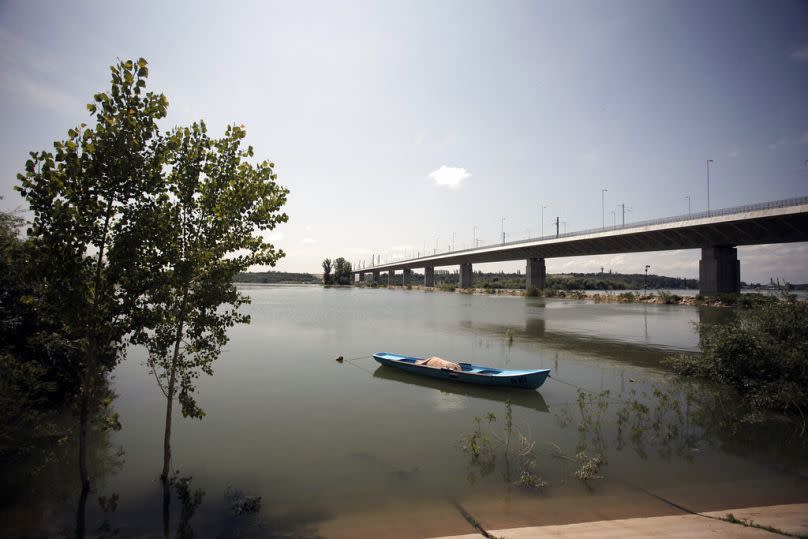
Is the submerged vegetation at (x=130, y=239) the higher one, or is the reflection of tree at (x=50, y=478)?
the submerged vegetation at (x=130, y=239)

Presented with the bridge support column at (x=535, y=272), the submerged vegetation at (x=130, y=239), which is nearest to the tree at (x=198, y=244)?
the submerged vegetation at (x=130, y=239)

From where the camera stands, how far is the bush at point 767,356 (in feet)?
43.1

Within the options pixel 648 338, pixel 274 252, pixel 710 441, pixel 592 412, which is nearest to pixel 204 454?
pixel 274 252

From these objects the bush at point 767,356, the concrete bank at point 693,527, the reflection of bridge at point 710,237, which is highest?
the reflection of bridge at point 710,237

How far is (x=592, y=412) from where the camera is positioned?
46.0ft

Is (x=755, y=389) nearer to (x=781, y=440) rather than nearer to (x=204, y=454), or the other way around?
(x=781, y=440)

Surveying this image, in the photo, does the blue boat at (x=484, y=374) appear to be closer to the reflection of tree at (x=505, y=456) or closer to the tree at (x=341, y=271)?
the reflection of tree at (x=505, y=456)

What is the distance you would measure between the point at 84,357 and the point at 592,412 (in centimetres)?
1481

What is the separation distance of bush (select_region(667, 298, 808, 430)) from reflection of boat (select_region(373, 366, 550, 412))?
23.4ft

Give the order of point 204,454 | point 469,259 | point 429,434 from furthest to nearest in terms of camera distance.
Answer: point 469,259
point 429,434
point 204,454

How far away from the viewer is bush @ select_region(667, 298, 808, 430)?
13.1m

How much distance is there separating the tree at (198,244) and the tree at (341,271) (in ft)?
561

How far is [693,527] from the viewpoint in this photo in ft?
21.6

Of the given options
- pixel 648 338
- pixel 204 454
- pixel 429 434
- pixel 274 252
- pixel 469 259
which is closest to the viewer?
pixel 274 252
